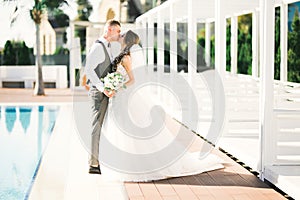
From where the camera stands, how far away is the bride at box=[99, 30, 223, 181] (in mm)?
6371

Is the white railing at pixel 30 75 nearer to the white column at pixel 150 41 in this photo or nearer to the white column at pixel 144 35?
the white column at pixel 144 35

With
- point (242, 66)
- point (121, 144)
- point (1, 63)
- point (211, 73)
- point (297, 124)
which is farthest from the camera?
point (1, 63)

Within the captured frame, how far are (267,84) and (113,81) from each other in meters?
1.74

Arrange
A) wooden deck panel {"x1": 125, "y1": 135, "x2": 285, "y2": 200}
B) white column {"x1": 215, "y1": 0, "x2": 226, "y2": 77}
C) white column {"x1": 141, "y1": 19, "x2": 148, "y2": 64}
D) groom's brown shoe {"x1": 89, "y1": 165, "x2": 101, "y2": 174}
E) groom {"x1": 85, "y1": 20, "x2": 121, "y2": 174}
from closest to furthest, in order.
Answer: wooden deck panel {"x1": 125, "y1": 135, "x2": 285, "y2": 200} < groom {"x1": 85, "y1": 20, "x2": 121, "y2": 174} < groom's brown shoe {"x1": 89, "y1": 165, "x2": 101, "y2": 174} < white column {"x1": 215, "y1": 0, "x2": 226, "y2": 77} < white column {"x1": 141, "y1": 19, "x2": 148, "y2": 64}

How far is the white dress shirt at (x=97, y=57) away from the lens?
6594 millimetres

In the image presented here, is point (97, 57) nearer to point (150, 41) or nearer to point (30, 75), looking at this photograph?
point (150, 41)

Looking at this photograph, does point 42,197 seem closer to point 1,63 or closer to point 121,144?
point 121,144

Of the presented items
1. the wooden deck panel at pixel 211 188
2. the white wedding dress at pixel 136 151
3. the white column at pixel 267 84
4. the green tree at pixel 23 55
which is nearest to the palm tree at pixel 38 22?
the green tree at pixel 23 55

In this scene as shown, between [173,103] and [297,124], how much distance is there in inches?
208

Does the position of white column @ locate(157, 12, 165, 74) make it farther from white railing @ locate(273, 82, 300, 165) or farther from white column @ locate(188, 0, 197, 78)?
white railing @ locate(273, 82, 300, 165)

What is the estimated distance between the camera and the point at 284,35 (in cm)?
1187

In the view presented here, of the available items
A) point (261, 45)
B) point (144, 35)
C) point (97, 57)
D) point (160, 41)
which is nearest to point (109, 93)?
point (97, 57)

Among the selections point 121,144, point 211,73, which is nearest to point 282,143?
point 121,144

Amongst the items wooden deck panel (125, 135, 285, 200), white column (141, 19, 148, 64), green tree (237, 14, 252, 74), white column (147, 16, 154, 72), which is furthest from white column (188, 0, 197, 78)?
green tree (237, 14, 252, 74)
